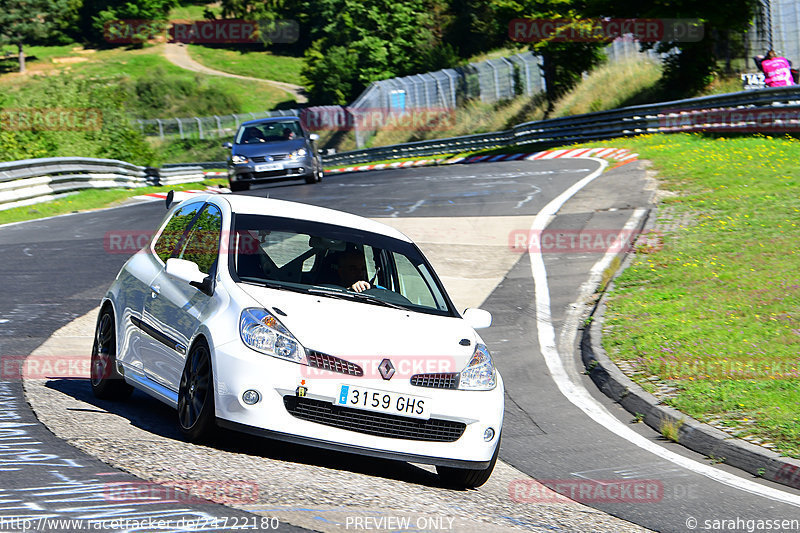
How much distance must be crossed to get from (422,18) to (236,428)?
81177mm

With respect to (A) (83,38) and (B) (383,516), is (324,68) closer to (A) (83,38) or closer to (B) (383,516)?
(A) (83,38)

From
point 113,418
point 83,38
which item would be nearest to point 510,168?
point 113,418

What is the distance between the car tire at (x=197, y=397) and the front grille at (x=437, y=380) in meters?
1.22

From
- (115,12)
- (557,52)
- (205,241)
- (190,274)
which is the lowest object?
(190,274)

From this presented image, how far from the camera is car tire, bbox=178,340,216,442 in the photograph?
6309 millimetres

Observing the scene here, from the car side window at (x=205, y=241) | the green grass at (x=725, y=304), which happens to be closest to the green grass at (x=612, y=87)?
the green grass at (x=725, y=304)

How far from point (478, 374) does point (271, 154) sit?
20.7 m

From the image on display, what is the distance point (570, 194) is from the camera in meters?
21.9

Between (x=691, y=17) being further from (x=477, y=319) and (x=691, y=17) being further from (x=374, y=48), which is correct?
(x=374, y=48)

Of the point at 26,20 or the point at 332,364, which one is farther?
the point at 26,20

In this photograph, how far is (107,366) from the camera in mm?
7988

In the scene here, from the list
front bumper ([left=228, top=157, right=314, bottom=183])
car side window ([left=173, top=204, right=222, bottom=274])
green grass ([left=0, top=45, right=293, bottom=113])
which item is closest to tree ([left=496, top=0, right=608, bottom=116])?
front bumper ([left=228, top=157, right=314, bottom=183])

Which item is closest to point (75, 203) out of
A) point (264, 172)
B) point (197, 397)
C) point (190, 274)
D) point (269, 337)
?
point (264, 172)

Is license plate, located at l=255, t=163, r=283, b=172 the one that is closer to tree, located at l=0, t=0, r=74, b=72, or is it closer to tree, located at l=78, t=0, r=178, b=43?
tree, located at l=0, t=0, r=74, b=72
